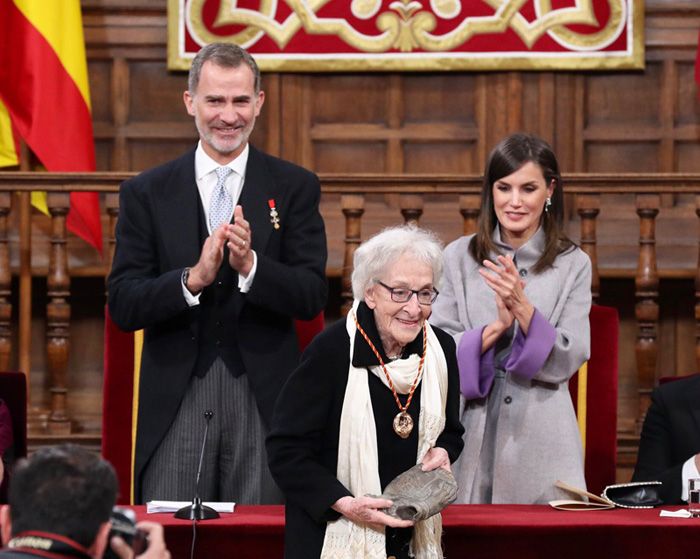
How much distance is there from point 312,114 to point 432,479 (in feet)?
11.8

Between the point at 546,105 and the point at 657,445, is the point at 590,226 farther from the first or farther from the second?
the point at 657,445

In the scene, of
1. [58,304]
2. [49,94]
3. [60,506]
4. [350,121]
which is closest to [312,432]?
[60,506]

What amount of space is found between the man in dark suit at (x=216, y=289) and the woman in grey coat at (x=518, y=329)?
1.38 ft

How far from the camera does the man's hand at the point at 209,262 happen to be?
121 inches

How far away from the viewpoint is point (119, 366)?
12.4 ft

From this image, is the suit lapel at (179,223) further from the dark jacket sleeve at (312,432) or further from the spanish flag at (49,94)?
the spanish flag at (49,94)

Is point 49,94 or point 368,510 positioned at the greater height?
point 49,94

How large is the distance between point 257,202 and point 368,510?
957mm

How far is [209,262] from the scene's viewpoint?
122 inches

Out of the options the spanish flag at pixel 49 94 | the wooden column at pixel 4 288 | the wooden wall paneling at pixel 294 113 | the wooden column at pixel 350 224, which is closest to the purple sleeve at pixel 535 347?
the wooden column at pixel 350 224

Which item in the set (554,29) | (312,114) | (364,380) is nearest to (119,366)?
(364,380)

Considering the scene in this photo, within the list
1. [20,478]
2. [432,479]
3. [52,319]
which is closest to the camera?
[20,478]

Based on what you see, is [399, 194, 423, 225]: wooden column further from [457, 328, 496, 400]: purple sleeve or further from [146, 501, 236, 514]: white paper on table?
[146, 501, 236, 514]: white paper on table

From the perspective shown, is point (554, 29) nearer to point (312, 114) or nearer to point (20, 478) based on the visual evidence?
point (312, 114)
